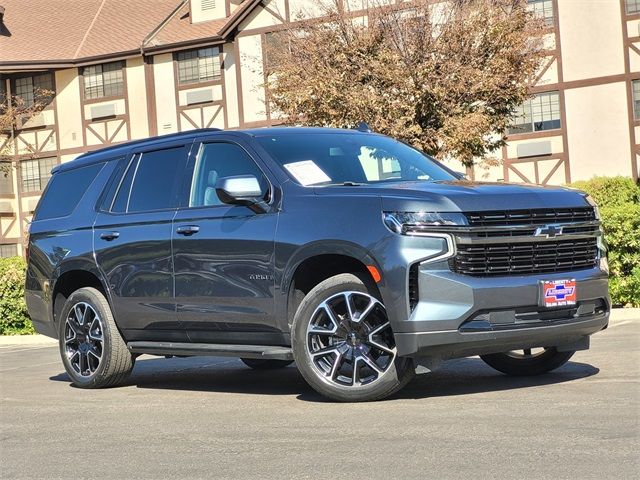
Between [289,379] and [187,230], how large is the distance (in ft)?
5.73

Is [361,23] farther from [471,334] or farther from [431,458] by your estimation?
[431,458]

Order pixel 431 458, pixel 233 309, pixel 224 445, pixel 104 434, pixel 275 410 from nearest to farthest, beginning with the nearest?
1. pixel 431 458
2. pixel 224 445
3. pixel 104 434
4. pixel 275 410
5. pixel 233 309

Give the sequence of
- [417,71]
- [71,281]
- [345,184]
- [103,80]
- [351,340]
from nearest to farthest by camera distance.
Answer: [351,340] → [345,184] → [71,281] → [417,71] → [103,80]

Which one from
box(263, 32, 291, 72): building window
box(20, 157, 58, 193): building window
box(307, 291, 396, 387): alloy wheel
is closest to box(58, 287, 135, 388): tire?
box(307, 291, 396, 387): alloy wheel

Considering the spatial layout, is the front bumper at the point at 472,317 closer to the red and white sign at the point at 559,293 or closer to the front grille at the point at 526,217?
the red and white sign at the point at 559,293

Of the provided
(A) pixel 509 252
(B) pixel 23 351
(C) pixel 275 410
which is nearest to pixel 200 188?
(C) pixel 275 410

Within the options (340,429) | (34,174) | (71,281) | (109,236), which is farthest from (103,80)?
(340,429)

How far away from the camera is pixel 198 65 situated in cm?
3778

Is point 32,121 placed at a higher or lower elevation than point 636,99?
higher

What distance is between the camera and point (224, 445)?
618cm

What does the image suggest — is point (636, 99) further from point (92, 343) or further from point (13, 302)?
point (92, 343)

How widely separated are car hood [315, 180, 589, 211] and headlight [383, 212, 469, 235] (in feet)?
0.12

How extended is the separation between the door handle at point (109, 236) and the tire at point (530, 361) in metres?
3.09

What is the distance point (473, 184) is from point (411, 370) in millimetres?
1358
